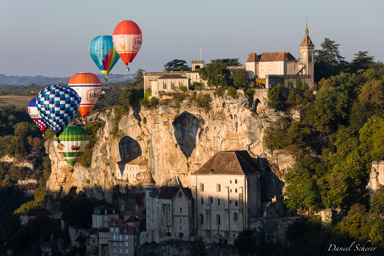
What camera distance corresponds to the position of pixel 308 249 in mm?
57219

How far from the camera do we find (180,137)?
70.4 metres

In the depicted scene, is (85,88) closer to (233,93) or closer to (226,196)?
(233,93)

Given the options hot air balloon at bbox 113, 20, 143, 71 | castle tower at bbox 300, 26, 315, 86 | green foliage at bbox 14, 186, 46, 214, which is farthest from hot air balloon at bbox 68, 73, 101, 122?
green foliage at bbox 14, 186, 46, 214

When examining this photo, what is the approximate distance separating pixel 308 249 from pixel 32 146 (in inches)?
2251

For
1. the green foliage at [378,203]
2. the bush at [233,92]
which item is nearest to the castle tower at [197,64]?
the bush at [233,92]

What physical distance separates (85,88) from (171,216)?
47.6 ft

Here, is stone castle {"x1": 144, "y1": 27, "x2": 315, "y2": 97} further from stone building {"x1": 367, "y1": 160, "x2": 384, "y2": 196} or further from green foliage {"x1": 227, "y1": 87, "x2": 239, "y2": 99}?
stone building {"x1": 367, "y1": 160, "x2": 384, "y2": 196}

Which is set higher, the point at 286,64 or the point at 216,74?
the point at 286,64

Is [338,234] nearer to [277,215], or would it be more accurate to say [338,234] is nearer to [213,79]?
[277,215]

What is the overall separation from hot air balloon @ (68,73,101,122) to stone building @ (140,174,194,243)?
450 inches

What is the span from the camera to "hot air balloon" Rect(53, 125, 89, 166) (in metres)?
76.6

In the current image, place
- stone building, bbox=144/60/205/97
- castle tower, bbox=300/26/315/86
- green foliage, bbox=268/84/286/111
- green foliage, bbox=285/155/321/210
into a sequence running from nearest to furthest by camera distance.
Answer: green foliage, bbox=285/155/321/210 → green foliage, bbox=268/84/286/111 → castle tower, bbox=300/26/315/86 → stone building, bbox=144/60/205/97

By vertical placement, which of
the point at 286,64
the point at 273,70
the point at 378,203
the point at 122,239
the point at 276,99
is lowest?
the point at 122,239

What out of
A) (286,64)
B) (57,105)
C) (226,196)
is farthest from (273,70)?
(57,105)
